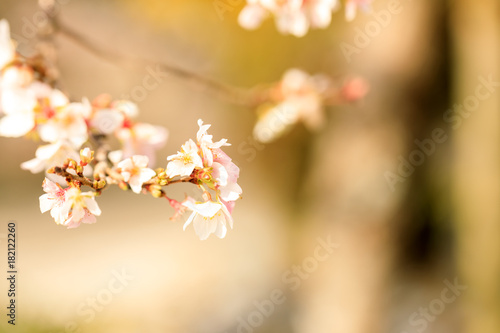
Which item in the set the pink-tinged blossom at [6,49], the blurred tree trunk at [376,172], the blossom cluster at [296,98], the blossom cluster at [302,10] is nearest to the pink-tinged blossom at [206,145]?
the pink-tinged blossom at [6,49]

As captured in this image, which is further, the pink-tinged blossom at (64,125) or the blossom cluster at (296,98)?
the blossom cluster at (296,98)

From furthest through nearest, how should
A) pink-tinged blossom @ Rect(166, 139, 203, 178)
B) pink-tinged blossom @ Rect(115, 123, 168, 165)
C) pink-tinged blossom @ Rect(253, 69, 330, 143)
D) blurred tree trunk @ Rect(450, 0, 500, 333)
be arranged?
blurred tree trunk @ Rect(450, 0, 500, 333)
pink-tinged blossom @ Rect(253, 69, 330, 143)
pink-tinged blossom @ Rect(115, 123, 168, 165)
pink-tinged blossom @ Rect(166, 139, 203, 178)

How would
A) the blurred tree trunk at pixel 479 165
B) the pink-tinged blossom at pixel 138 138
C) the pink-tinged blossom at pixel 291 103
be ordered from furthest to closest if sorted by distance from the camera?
the blurred tree trunk at pixel 479 165 < the pink-tinged blossom at pixel 291 103 < the pink-tinged blossom at pixel 138 138

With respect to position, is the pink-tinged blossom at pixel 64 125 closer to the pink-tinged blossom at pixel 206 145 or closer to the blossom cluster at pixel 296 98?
the pink-tinged blossom at pixel 206 145

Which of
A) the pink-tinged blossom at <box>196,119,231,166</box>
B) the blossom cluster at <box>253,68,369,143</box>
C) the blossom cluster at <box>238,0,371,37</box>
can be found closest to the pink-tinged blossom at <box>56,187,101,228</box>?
the pink-tinged blossom at <box>196,119,231,166</box>

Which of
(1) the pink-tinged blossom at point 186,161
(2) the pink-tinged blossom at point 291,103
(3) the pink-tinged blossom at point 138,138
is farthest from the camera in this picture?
(2) the pink-tinged blossom at point 291,103

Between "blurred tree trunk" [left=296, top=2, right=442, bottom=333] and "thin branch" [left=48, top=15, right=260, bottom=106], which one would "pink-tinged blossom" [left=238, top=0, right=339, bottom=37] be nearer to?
"thin branch" [left=48, top=15, right=260, bottom=106]

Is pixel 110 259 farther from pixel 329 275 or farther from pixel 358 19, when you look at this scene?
pixel 358 19
